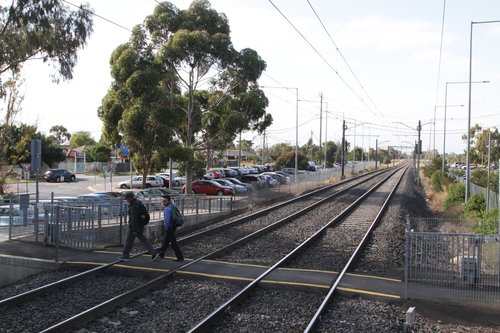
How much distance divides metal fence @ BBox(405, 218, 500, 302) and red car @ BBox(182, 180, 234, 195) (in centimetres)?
2612

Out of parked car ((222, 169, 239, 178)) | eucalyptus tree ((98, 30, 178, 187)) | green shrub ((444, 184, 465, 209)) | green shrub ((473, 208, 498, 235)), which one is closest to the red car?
eucalyptus tree ((98, 30, 178, 187))

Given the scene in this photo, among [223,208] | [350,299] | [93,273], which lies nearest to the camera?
[350,299]

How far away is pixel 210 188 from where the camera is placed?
36.8 meters

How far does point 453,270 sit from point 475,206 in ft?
52.5

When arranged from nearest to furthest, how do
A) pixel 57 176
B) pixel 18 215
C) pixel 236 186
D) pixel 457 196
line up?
pixel 18 215 → pixel 457 196 → pixel 236 186 → pixel 57 176

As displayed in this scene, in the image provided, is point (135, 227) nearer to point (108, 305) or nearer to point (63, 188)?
point (108, 305)

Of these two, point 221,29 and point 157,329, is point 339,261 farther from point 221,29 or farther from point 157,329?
point 221,29

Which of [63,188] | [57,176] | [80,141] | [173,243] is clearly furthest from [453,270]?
[80,141]

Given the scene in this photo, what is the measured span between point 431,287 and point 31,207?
12047 millimetres

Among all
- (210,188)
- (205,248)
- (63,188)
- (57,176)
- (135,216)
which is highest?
(135,216)

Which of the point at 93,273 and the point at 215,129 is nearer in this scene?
the point at 93,273

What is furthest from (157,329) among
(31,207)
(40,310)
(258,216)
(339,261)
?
(258,216)

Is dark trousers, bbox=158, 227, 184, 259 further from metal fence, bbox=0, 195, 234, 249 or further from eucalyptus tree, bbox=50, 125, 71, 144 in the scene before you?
eucalyptus tree, bbox=50, 125, 71, 144

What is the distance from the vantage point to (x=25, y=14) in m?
19.5
